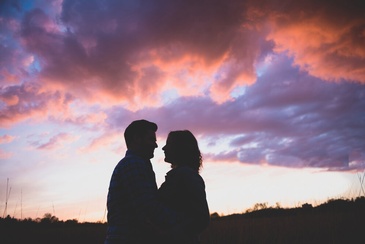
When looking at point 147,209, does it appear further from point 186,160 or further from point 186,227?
point 186,160

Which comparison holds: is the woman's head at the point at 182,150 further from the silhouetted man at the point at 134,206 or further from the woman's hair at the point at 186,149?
the silhouetted man at the point at 134,206

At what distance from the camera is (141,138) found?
11.3 feet

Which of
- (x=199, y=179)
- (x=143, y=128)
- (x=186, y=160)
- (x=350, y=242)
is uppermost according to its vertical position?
(x=143, y=128)

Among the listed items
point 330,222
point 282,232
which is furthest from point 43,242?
point 330,222

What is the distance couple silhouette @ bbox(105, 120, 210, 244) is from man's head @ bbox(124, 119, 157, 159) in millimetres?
117

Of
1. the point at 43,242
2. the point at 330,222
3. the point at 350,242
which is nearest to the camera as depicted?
the point at 350,242

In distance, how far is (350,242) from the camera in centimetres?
639

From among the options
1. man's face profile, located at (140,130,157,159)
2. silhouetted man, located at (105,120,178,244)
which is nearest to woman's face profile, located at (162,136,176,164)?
man's face profile, located at (140,130,157,159)

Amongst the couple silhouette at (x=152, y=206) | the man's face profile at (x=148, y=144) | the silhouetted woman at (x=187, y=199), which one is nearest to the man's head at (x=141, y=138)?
the man's face profile at (x=148, y=144)

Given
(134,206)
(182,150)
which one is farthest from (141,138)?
(134,206)

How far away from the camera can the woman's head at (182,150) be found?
359 cm

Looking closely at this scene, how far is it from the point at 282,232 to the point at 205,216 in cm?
663

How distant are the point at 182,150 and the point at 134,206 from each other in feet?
3.41

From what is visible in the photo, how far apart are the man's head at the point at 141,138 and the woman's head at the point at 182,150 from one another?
24 cm
